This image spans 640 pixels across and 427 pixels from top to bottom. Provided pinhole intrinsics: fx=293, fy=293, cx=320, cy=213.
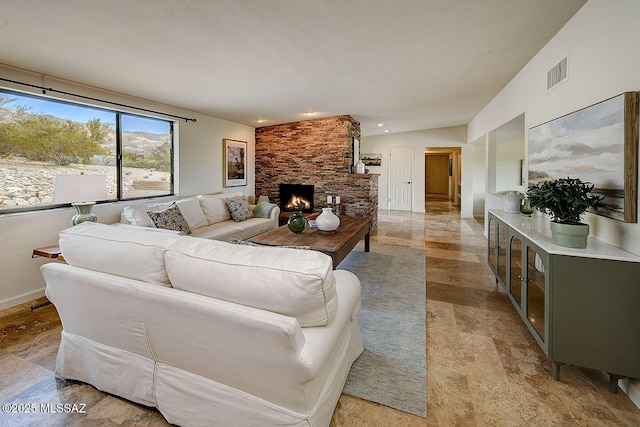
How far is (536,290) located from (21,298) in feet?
14.7

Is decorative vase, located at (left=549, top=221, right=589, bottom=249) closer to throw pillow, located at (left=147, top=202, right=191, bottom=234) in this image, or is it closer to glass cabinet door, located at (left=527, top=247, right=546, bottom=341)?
glass cabinet door, located at (left=527, top=247, right=546, bottom=341)

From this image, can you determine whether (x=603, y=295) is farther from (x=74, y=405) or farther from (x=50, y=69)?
(x=50, y=69)

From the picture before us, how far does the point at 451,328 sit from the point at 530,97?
2748 mm

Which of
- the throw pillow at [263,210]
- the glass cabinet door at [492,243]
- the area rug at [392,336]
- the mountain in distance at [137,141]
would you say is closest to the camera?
the area rug at [392,336]

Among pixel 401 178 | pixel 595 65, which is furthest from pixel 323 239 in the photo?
pixel 401 178

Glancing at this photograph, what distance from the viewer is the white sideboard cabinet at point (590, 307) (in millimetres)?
1571

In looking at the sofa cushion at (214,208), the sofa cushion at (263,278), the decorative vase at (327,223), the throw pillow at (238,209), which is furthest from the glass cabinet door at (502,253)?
the sofa cushion at (214,208)

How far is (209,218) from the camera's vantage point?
4414mm

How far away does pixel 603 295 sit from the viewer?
161cm

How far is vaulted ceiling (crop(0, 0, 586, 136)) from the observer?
204cm

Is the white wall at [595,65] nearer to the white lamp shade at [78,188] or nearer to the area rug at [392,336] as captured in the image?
the area rug at [392,336]

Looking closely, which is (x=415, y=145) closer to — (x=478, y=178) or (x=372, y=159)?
(x=372, y=159)

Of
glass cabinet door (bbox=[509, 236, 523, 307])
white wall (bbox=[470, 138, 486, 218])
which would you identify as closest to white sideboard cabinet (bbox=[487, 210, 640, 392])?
glass cabinet door (bbox=[509, 236, 523, 307])

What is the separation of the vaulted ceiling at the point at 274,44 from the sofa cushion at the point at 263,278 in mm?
1710
